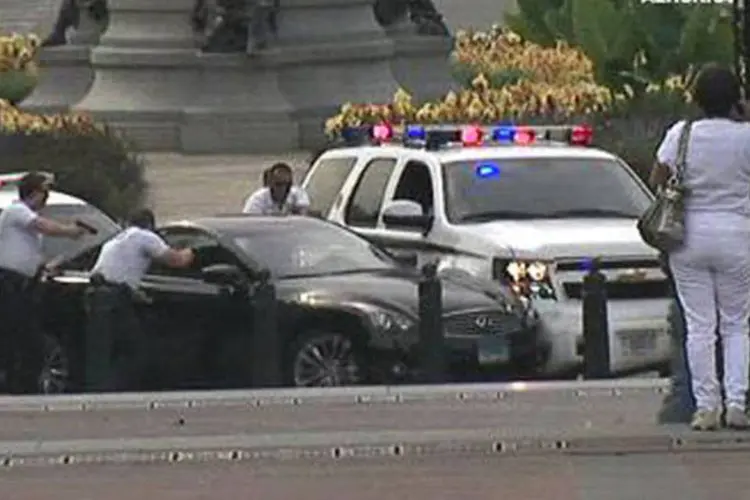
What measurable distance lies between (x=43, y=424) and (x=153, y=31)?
28.1 metres

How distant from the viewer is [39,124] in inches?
1356

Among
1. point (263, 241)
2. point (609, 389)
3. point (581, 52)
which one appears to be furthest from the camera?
point (581, 52)

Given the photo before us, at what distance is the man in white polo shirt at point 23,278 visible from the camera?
1703cm

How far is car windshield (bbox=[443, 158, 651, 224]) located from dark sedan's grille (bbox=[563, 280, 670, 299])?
1.37 metres

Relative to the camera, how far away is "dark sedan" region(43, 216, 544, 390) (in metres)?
16.2

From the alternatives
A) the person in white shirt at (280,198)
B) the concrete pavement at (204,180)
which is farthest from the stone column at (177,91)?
the person in white shirt at (280,198)

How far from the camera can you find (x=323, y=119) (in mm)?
40781

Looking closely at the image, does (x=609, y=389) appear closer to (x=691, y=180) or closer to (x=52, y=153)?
(x=691, y=180)

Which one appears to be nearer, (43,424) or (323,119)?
(43,424)

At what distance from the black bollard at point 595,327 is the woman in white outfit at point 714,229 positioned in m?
4.03

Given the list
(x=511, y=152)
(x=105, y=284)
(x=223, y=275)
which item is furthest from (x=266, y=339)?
(x=511, y=152)

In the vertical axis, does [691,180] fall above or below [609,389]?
above

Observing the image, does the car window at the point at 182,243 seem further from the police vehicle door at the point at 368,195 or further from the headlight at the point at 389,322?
the police vehicle door at the point at 368,195

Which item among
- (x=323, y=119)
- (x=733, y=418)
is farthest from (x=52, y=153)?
(x=733, y=418)
